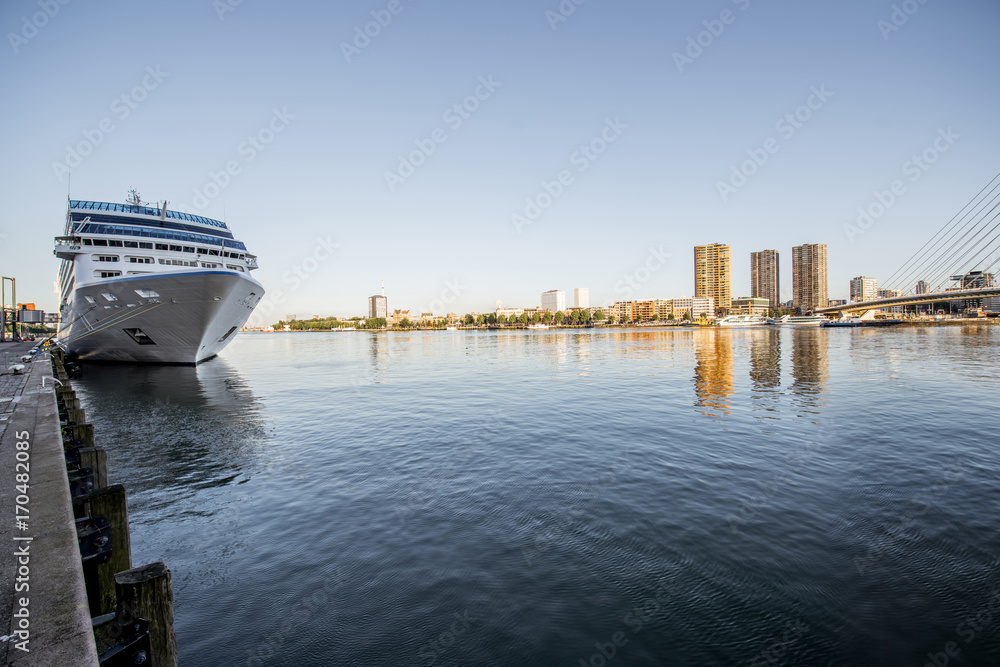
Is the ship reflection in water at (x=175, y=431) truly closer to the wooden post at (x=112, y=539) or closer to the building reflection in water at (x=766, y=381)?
the wooden post at (x=112, y=539)

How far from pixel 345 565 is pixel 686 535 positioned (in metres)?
6.33

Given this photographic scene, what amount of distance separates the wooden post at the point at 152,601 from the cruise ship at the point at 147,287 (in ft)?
117

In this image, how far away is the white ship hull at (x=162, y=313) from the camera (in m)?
34.4

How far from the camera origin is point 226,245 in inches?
1997

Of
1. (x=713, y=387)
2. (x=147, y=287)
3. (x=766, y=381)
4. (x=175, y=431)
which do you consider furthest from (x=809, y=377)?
(x=147, y=287)

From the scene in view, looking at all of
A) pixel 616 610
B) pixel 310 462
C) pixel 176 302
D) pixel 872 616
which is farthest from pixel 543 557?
pixel 176 302

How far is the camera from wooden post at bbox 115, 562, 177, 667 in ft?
13.5

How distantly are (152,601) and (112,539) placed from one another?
294cm

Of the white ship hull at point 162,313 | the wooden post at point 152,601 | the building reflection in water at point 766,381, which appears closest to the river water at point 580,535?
the wooden post at point 152,601

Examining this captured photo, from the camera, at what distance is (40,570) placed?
14.8ft

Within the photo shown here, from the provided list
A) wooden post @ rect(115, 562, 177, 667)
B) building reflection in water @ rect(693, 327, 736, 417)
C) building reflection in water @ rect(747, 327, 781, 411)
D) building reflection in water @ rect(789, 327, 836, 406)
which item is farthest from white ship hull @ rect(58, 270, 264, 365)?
building reflection in water @ rect(789, 327, 836, 406)

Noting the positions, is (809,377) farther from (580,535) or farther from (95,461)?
(95,461)

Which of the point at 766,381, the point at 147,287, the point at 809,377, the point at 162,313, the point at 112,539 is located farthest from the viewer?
the point at 162,313

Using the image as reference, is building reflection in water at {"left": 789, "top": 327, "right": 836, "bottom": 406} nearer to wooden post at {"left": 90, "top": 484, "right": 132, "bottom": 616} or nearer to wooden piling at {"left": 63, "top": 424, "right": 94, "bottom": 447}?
wooden post at {"left": 90, "top": 484, "right": 132, "bottom": 616}
